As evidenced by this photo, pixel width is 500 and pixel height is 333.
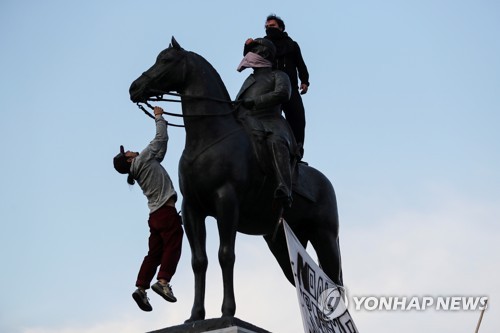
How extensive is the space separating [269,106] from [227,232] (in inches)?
81.2

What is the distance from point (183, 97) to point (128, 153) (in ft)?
3.49

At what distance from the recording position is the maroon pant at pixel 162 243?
15516 mm

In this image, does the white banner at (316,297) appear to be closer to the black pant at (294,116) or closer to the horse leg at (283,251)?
the horse leg at (283,251)

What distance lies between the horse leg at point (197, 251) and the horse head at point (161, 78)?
62.5 inches

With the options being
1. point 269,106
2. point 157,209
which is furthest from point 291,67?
point 157,209

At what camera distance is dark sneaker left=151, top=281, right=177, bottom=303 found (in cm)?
1514

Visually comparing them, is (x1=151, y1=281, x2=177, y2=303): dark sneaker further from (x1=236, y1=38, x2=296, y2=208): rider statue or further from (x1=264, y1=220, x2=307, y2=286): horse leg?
(x1=264, y1=220, x2=307, y2=286): horse leg

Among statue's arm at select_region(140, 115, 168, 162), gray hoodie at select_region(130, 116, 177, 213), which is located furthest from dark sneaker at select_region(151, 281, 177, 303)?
statue's arm at select_region(140, 115, 168, 162)

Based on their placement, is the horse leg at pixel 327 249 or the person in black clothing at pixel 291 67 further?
the person in black clothing at pixel 291 67

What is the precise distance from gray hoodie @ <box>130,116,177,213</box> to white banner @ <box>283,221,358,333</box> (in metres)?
1.70

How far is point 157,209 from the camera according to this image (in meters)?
15.8

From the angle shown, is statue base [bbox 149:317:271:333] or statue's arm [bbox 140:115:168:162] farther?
statue's arm [bbox 140:115:168:162]

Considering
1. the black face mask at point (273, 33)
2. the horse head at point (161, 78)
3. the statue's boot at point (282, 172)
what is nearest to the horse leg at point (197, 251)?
the statue's boot at point (282, 172)

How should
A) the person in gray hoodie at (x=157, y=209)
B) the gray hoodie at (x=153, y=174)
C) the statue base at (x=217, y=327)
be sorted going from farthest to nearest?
the gray hoodie at (x=153, y=174) < the person in gray hoodie at (x=157, y=209) < the statue base at (x=217, y=327)
